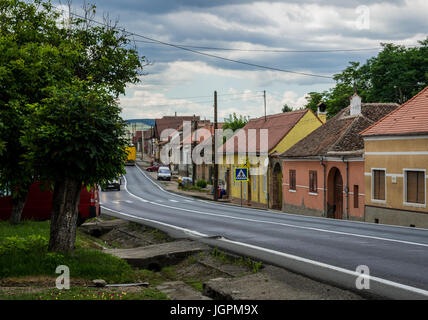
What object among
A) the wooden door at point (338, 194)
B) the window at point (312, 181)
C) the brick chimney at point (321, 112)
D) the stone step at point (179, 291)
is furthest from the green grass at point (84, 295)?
the brick chimney at point (321, 112)

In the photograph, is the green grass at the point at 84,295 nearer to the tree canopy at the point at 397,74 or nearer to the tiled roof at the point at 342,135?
the tiled roof at the point at 342,135

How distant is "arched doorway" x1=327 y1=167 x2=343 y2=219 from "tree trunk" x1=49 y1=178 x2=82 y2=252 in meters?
24.3

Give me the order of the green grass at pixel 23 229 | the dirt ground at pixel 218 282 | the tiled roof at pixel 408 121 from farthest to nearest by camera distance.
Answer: the tiled roof at pixel 408 121 < the green grass at pixel 23 229 < the dirt ground at pixel 218 282

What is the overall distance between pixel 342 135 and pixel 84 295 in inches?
1093

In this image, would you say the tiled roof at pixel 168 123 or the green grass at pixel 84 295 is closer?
the green grass at pixel 84 295

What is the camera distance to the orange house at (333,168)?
30.0 meters

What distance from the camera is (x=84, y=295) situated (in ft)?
24.5

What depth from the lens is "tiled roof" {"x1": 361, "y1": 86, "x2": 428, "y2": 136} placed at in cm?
2416

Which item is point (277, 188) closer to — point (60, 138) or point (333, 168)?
point (333, 168)

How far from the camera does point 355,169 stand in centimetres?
2970

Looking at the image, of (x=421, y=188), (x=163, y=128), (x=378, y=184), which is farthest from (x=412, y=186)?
(x=163, y=128)

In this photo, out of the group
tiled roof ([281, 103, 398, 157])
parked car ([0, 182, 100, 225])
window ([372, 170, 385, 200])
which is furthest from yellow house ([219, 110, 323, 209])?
parked car ([0, 182, 100, 225])
